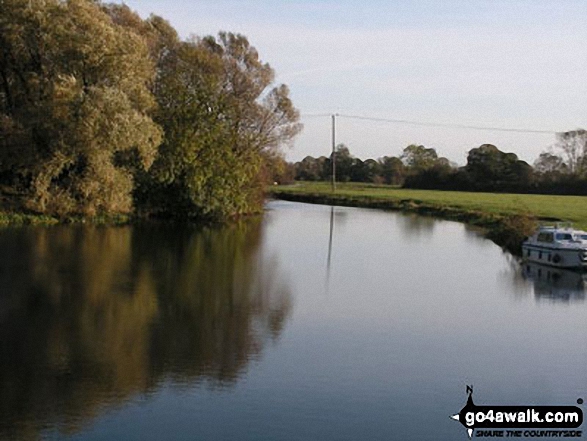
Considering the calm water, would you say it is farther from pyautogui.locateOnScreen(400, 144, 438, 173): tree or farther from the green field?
pyautogui.locateOnScreen(400, 144, 438, 173): tree

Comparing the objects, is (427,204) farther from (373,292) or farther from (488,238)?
A: (373,292)

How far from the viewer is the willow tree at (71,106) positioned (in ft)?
120

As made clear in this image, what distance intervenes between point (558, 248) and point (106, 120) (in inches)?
849

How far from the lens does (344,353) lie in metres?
15.2

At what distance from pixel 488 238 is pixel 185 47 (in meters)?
22.7

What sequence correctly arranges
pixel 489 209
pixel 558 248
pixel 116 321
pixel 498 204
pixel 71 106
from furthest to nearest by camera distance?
pixel 498 204
pixel 489 209
pixel 71 106
pixel 558 248
pixel 116 321

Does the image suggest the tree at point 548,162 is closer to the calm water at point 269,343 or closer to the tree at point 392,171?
the tree at point 392,171

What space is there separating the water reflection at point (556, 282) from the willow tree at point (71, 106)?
20288 millimetres

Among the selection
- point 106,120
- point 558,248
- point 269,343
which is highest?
point 106,120

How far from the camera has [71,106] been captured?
36438 millimetres

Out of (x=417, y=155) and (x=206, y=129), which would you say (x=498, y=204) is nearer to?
(x=206, y=129)

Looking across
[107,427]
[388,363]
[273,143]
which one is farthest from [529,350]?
[273,143]

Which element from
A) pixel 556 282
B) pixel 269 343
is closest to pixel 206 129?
pixel 556 282

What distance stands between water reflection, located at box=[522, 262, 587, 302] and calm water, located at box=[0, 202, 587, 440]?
0.09 m
